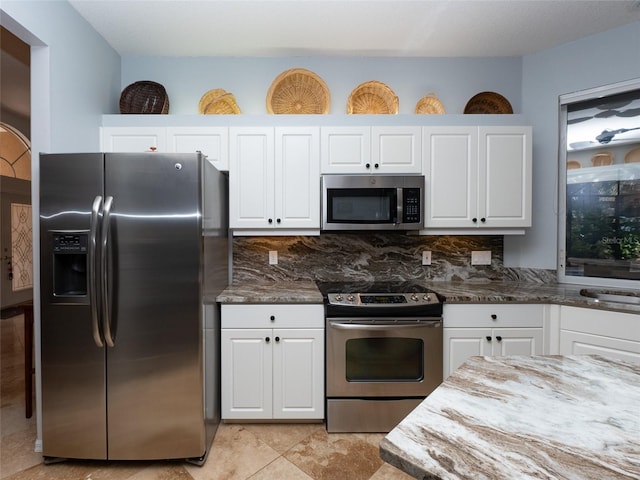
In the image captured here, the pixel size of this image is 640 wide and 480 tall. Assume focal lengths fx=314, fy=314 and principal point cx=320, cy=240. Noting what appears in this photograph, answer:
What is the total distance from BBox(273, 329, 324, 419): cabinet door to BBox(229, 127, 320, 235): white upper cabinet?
32.5 inches

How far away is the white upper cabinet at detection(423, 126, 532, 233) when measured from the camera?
7.93ft

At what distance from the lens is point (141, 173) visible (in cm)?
174

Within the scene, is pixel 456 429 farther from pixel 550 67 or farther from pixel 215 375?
pixel 550 67

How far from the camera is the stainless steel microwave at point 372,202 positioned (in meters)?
2.35

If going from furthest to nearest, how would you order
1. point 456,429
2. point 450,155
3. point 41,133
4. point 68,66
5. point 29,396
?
point 450,155 → point 29,396 → point 68,66 → point 41,133 → point 456,429

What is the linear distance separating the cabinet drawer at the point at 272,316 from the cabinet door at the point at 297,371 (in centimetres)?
5

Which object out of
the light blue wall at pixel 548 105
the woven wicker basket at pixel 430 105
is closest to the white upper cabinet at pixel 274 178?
the woven wicker basket at pixel 430 105

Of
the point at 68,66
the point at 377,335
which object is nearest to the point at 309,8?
the point at 68,66

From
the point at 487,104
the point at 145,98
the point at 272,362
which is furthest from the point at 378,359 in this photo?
the point at 145,98

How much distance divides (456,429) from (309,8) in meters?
2.45

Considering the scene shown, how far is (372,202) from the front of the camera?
7.78 ft

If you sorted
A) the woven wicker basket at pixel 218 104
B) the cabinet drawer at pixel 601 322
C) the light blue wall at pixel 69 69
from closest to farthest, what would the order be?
the light blue wall at pixel 69 69
the cabinet drawer at pixel 601 322
the woven wicker basket at pixel 218 104

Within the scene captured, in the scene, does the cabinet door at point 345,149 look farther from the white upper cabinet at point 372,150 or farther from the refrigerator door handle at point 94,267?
the refrigerator door handle at point 94,267

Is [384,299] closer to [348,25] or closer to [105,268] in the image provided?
[105,268]
